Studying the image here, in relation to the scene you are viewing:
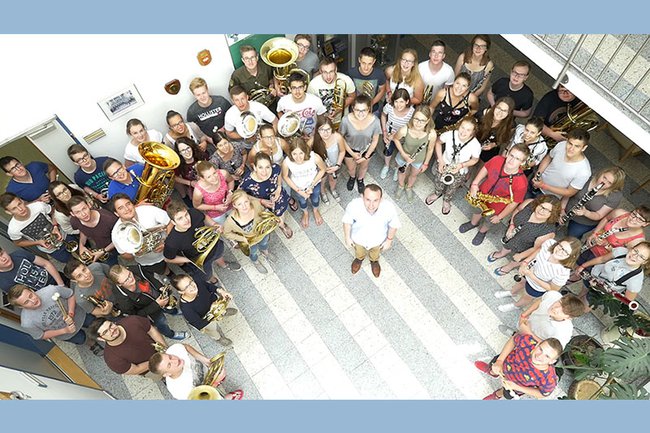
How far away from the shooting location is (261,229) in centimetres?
537

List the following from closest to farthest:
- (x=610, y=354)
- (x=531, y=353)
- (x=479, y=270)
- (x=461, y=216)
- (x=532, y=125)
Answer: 1. (x=531, y=353)
2. (x=610, y=354)
3. (x=532, y=125)
4. (x=479, y=270)
5. (x=461, y=216)

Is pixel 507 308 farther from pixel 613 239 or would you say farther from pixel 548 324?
pixel 613 239

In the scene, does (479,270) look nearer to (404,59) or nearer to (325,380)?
(325,380)

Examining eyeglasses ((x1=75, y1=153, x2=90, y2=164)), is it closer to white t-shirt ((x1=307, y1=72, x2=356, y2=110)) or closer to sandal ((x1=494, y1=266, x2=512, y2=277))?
white t-shirt ((x1=307, y1=72, x2=356, y2=110))

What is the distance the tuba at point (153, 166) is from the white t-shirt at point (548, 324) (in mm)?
4203

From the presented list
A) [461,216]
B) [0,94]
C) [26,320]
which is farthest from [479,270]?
[0,94]

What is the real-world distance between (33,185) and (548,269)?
5.68m

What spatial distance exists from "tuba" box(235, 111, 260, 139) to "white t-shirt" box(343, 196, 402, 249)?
4.89 feet

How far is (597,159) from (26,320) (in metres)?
7.66

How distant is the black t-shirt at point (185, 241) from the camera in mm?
4891

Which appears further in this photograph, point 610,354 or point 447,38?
point 447,38

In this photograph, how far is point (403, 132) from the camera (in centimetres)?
561

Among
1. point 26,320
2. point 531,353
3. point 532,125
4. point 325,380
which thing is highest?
point 532,125

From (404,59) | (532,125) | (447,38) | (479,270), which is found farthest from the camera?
(447,38)
